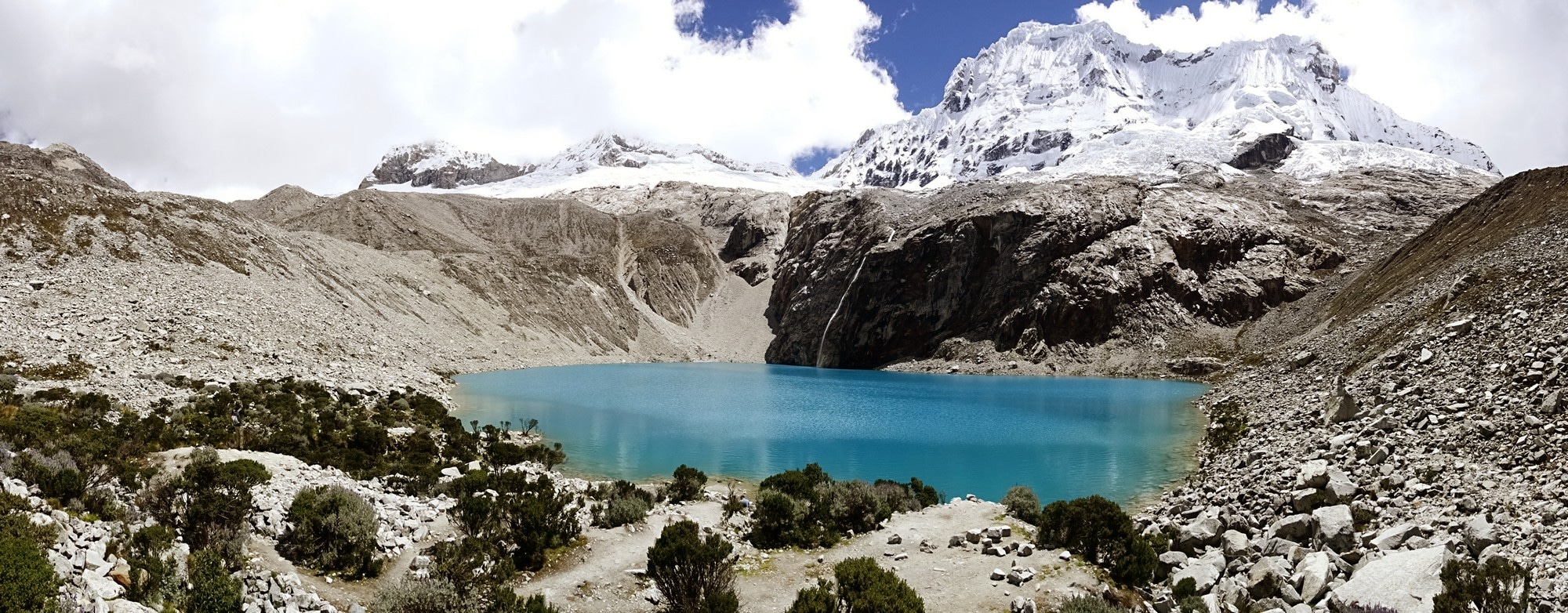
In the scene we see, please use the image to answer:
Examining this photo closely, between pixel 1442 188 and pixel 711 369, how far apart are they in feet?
429

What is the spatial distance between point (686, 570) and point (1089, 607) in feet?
22.4

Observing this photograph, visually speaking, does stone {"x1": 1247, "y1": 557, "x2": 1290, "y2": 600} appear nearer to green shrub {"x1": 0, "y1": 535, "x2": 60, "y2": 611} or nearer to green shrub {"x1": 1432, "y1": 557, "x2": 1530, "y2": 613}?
green shrub {"x1": 1432, "y1": 557, "x2": 1530, "y2": 613}

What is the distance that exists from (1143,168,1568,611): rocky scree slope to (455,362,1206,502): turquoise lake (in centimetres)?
500

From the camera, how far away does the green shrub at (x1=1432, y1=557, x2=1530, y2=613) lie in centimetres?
997

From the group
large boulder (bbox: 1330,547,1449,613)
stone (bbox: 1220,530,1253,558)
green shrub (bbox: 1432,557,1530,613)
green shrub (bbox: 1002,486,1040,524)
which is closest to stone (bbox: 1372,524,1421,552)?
large boulder (bbox: 1330,547,1449,613)

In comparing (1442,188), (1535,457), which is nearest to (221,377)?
(1535,457)

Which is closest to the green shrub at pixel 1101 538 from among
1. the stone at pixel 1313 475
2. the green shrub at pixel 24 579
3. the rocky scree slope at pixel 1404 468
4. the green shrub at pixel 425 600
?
the rocky scree slope at pixel 1404 468

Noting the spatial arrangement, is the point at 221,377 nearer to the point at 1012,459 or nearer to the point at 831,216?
the point at 1012,459

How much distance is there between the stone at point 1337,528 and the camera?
1369cm

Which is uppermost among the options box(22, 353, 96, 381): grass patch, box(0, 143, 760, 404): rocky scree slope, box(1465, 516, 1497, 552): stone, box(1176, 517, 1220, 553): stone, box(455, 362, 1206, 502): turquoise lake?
box(0, 143, 760, 404): rocky scree slope

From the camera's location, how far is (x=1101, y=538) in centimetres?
1594

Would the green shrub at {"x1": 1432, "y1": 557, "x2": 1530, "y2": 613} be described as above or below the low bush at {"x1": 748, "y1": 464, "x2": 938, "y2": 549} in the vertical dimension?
above

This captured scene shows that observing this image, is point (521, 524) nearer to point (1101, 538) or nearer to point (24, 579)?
point (24, 579)

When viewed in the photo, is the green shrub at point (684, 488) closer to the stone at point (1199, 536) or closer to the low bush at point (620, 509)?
the low bush at point (620, 509)
